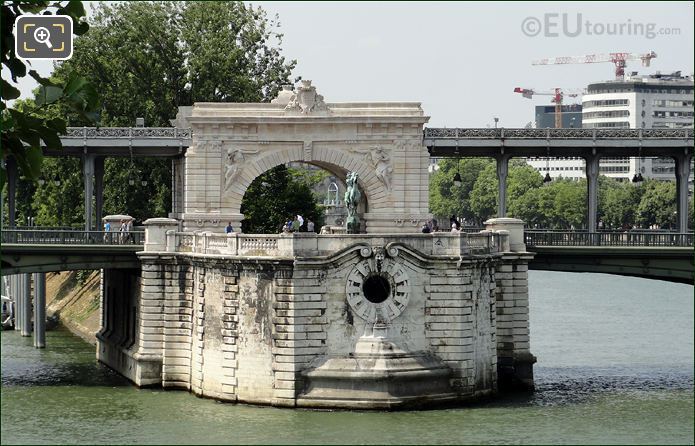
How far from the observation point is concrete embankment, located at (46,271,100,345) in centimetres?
7900

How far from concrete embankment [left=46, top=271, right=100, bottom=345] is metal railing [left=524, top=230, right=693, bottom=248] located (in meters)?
24.5

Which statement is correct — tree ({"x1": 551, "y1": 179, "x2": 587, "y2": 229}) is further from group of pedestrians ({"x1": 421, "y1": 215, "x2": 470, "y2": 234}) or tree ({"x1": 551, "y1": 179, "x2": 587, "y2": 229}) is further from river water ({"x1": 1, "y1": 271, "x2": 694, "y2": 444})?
group of pedestrians ({"x1": 421, "y1": 215, "x2": 470, "y2": 234})

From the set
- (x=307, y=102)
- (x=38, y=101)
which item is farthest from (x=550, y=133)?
(x=38, y=101)

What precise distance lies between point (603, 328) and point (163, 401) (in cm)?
3060

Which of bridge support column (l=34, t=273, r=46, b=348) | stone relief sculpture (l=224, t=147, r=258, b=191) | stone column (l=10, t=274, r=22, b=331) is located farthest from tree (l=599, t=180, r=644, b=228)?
stone relief sculpture (l=224, t=147, r=258, b=191)

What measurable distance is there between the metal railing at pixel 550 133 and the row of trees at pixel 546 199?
46669 millimetres

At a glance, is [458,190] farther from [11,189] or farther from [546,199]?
[11,189]

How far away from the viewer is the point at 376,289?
162ft

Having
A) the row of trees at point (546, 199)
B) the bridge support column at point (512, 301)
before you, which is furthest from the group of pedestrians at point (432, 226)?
the row of trees at point (546, 199)

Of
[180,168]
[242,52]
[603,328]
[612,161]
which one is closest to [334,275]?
[180,168]

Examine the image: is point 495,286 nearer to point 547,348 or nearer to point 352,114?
point 352,114

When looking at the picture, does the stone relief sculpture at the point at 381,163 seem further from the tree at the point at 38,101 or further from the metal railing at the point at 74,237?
the tree at the point at 38,101

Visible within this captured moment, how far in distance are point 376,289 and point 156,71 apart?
35.9m

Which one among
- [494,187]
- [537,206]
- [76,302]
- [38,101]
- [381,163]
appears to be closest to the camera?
[38,101]
